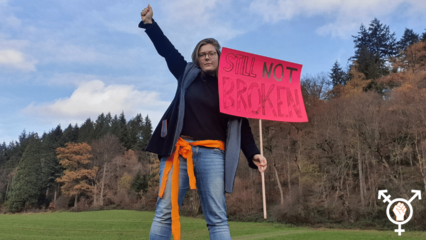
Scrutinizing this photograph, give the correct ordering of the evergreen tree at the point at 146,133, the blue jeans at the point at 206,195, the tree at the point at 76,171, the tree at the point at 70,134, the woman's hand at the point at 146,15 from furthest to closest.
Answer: the evergreen tree at the point at 146,133 → the tree at the point at 70,134 → the tree at the point at 76,171 → the woman's hand at the point at 146,15 → the blue jeans at the point at 206,195

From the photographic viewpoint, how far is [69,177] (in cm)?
4331

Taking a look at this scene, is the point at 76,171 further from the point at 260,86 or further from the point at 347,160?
the point at 260,86

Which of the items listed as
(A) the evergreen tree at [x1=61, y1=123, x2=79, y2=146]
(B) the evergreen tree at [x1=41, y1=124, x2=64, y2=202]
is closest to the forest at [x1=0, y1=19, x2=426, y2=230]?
(B) the evergreen tree at [x1=41, y1=124, x2=64, y2=202]

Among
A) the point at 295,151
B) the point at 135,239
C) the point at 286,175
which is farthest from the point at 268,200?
the point at 135,239

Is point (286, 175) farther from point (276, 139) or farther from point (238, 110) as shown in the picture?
point (238, 110)

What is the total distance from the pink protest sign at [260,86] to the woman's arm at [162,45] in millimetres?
345

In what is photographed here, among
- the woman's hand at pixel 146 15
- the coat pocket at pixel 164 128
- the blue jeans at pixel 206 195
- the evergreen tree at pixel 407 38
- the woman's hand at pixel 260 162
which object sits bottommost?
the blue jeans at pixel 206 195

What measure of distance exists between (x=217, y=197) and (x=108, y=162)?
156 ft

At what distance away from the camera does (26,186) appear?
46.5 meters

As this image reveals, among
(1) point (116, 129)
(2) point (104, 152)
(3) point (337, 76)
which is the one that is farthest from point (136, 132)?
(3) point (337, 76)

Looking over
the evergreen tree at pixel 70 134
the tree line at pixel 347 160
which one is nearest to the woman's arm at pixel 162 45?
the tree line at pixel 347 160

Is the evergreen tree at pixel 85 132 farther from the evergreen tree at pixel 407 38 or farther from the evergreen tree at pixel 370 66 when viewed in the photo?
the evergreen tree at pixel 407 38

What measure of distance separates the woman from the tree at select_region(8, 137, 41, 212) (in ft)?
174

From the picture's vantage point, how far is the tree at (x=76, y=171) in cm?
4306
